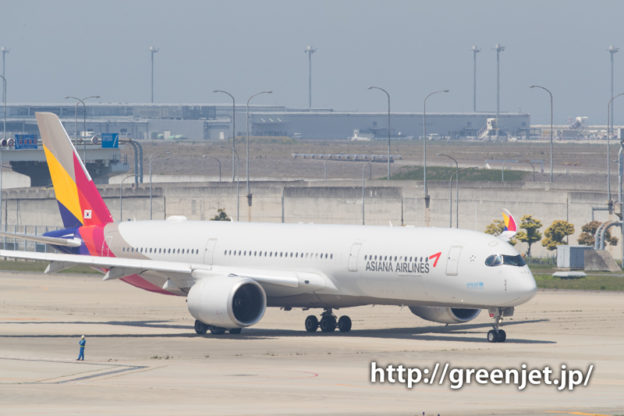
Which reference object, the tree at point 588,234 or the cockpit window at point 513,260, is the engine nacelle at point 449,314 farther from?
the tree at point 588,234

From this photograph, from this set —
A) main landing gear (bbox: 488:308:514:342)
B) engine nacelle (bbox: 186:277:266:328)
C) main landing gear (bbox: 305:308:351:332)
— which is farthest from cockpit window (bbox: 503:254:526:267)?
engine nacelle (bbox: 186:277:266:328)

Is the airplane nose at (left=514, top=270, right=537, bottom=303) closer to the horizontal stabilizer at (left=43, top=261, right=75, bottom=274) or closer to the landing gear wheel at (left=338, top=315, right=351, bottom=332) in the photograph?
the landing gear wheel at (left=338, top=315, right=351, bottom=332)

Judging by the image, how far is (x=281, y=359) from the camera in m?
Answer: 44.0

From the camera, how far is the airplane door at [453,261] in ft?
164

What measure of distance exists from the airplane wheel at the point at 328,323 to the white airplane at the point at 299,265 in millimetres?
43

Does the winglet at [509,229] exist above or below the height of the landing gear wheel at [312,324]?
above

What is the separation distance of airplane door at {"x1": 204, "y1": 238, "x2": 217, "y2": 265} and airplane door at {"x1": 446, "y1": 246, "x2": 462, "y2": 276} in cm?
1186

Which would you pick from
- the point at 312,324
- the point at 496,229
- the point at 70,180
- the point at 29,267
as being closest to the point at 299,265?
the point at 312,324

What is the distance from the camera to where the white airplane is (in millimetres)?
50031

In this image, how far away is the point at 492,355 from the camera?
44594 mm

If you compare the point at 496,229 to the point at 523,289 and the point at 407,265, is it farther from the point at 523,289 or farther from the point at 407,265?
the point at 523,289

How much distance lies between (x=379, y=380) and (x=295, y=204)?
9554cm

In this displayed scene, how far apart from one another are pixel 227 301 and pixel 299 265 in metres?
4.19

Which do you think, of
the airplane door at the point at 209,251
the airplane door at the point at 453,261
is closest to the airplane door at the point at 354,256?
the airplane door at the point at 453,261
